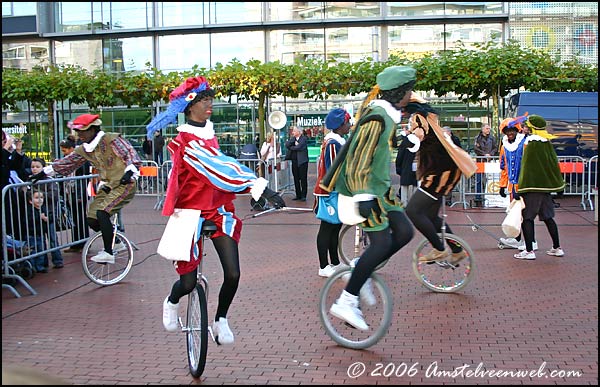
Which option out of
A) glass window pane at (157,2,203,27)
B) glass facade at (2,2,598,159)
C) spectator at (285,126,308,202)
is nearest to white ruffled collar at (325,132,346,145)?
spectator at (285,126,308,202)

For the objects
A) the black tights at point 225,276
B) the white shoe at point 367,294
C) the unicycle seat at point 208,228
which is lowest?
the white shoe at point 367,294

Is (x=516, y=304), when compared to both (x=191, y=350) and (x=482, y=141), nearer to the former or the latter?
(x=191, y=350)

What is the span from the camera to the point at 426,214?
737 cm

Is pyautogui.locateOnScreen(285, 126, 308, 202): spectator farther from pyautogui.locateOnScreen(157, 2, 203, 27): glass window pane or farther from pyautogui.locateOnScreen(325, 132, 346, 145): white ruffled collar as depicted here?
pyautogui.locateOnScreen(157, 2, 203, 27): glass window pane

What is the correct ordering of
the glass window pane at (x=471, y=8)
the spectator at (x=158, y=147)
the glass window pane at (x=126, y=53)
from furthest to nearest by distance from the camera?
1. the glass window pane at (x=126, y=53)
2. the glass window pane at (x=471, y=8)
3. the spectator at (x=158, y=147)

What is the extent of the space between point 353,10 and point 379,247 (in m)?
23.3

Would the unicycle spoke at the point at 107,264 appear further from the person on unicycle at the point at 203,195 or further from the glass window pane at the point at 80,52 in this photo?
the glass window pane at the point at 80,52

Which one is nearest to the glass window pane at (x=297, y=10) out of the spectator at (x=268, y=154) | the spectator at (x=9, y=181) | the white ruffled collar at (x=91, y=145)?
the spectator at (x=268, y=154)

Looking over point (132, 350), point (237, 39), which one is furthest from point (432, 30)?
point (132, 350)

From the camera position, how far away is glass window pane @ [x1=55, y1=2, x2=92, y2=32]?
93.5 feet

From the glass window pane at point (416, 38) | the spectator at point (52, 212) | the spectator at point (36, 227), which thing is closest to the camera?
the spectator at point (36, 227)

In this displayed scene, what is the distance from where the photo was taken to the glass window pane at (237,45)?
28375mm

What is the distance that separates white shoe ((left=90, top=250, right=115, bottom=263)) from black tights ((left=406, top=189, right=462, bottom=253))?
3.36 m

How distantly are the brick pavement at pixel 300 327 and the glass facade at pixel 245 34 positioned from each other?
→ 693 inches
